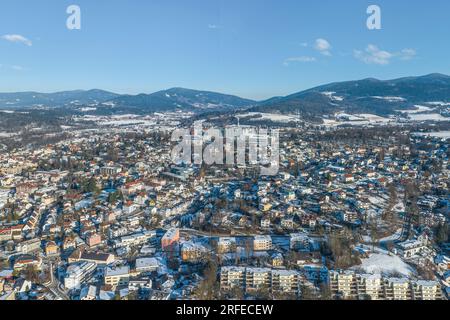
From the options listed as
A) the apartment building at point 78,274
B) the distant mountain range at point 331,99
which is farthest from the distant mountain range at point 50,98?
the apartment building at point 78,274

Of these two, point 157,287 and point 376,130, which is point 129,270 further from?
point 376,130

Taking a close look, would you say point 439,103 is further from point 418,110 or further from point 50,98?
point 50,98

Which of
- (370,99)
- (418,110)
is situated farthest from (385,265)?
(370,99)

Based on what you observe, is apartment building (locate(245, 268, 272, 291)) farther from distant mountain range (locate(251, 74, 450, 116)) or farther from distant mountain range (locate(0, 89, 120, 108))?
distant mountain range (locate(0, 89, 120, 108))

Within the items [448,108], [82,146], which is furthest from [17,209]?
[448,108]

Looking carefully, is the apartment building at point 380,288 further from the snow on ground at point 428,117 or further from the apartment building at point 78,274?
the snow on ground at point 428,117

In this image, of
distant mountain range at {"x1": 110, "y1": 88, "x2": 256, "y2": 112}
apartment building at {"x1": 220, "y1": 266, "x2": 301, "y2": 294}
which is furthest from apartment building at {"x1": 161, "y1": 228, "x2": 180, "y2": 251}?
distant mountain range at {"x1": 110, "y1": 88, "x2": 256, "y2": 112}
